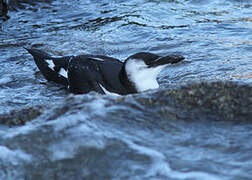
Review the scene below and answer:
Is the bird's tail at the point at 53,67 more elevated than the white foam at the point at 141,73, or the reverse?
the white foam at the point at 141,73

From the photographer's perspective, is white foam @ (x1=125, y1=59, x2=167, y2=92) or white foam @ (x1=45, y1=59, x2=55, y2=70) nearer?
white foam @ (x1=125, y1=59, x2=167, y2=92)

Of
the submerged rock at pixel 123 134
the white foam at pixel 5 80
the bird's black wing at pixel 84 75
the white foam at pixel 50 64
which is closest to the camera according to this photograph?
the submerged rock at pixel 123 134

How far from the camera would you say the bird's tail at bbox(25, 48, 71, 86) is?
4.70 meters

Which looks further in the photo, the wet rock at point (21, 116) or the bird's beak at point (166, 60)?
the bird's beak at point (166, 60)

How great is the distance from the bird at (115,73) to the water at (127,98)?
0.36 meters

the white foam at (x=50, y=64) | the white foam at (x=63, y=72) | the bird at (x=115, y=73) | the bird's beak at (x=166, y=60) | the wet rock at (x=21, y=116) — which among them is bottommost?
the white foam at (x=63, y=72)

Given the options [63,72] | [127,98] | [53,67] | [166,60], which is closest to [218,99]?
[127,98]

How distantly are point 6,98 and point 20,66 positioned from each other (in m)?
1.21

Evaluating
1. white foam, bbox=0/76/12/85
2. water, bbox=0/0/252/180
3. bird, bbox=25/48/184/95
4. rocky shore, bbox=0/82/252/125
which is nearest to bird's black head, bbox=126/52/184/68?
bird, bbox=25/48/184/95

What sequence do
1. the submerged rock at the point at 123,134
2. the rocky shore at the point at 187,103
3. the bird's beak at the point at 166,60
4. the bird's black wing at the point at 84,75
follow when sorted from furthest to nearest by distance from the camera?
1. the bird's black wing at the point at 84,75
2. the bird's beak at the point at 166,60
3. the rocky shore at the point at 187,103
4. the submerged rock at the point at 123,134

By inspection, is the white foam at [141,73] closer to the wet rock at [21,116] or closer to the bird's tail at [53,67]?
the bird's tail at [53,67]

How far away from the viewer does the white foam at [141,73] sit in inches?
154

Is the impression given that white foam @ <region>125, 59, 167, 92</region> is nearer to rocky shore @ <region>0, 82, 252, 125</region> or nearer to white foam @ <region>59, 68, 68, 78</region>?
white foam @ <region>59, 68, 68, 78</region>

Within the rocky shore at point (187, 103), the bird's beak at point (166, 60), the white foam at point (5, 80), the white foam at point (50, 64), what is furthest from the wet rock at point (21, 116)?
the white foam at point (5, 80)
